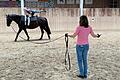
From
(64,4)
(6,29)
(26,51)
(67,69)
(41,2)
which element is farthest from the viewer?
(64,4)

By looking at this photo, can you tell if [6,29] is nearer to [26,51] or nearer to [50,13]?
[50,13]

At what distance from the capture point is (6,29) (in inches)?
1065

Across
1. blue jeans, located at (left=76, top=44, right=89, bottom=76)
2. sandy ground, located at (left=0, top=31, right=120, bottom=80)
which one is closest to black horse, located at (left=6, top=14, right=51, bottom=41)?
sandy ground, located at (left=0, top=31, right=120, bottom=80)

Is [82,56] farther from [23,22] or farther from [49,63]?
[23,22]

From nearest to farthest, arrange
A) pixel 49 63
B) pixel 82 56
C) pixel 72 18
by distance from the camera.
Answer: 1. pixel 82 56
2. pixel 49 63
3. pixel 72 18

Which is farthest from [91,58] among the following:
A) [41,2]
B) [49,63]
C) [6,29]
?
[41,2]

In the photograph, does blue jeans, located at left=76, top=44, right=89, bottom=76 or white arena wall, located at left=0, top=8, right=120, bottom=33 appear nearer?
blue jeans, located at left=76, top=44, right=89, bottom=76

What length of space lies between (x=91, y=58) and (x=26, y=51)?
3.17 m

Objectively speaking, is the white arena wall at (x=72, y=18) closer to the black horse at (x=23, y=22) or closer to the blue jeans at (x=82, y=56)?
the black horse at (x=23, y=22)

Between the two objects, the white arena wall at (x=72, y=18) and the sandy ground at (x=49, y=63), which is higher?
the white arena wall at (x=72, y=18)

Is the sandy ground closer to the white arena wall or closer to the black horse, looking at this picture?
the black horse

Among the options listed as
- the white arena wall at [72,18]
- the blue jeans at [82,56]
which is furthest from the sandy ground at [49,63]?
the white arena wall at [72,18]

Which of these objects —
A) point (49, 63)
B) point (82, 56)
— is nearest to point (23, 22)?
point (49, 63)

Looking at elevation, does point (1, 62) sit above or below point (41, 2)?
below
